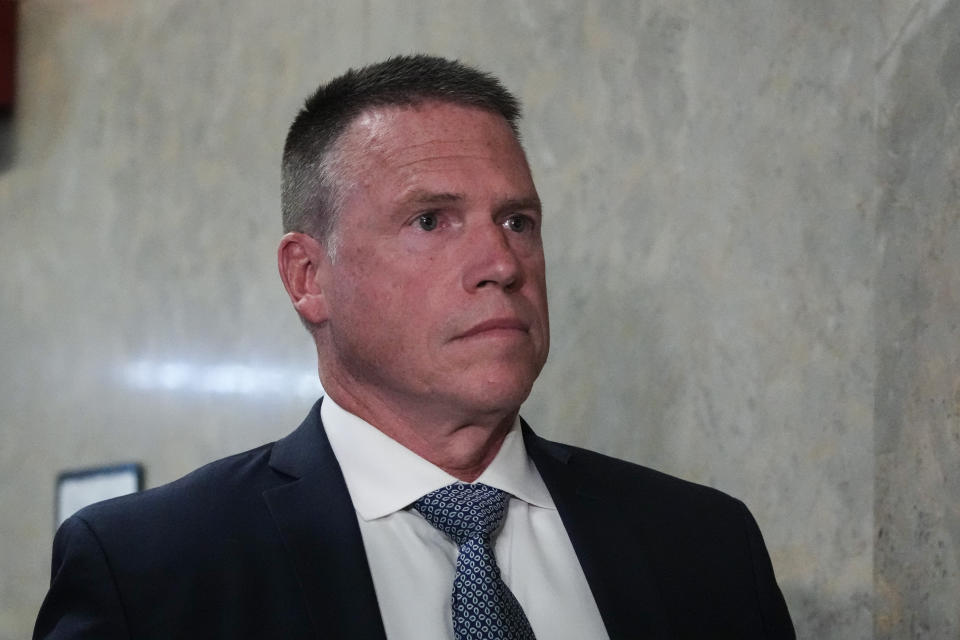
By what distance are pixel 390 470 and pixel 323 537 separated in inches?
5.4

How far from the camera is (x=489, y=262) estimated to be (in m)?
1.58

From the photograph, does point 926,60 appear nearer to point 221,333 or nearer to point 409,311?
point 409,311

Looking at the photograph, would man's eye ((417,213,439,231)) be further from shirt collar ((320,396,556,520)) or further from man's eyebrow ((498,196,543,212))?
shirt collar ((320,396,556,520))

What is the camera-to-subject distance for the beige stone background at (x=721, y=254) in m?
1.92

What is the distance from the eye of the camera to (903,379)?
6.38 feet

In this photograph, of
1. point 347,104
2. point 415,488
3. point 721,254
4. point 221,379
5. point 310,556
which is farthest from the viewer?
point 221,379

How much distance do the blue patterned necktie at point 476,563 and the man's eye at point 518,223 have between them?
1.11 feet

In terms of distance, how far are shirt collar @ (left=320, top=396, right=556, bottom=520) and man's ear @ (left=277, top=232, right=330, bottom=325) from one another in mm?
137

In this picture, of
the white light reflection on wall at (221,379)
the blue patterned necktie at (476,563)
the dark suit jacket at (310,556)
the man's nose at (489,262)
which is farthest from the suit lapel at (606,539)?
the white light reflection on wall at (221,379)

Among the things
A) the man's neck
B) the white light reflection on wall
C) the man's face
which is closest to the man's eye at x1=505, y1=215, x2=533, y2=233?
the man's face

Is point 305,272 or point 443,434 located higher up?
point 305,272

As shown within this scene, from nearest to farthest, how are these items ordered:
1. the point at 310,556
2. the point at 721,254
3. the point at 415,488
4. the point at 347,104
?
the point at 310,556, the point at 415,488, the point at 347,104, the point at 721,254

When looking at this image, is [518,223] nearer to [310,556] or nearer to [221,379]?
[310,556]

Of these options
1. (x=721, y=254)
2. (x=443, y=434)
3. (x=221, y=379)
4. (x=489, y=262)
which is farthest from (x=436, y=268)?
(x=221, y=379)
